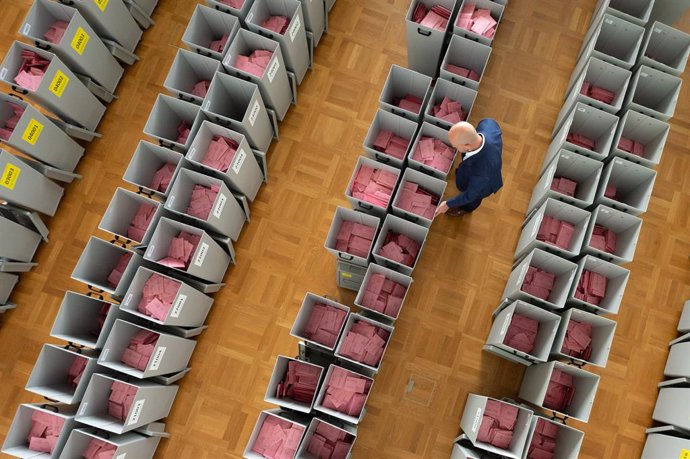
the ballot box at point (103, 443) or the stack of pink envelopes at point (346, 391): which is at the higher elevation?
the stack of pink envelopes at point (346, 391)

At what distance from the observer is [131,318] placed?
4.07 metres

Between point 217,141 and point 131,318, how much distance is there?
160cm

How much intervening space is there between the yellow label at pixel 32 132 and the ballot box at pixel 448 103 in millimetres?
3294

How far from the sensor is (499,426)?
3.93m

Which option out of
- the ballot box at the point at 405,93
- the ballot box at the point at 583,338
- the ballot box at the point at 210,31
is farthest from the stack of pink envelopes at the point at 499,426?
the ballot box at the point at 210,31

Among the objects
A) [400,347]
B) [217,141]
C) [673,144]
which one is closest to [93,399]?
[217,141]

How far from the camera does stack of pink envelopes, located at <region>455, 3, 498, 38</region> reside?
175 inches

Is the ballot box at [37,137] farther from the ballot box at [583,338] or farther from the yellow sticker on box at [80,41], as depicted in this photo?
the ballot box at [583,338]

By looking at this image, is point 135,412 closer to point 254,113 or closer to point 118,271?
point 118,271

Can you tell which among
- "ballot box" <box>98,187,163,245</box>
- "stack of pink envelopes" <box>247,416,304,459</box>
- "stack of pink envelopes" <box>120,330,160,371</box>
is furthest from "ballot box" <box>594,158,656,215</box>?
"stack of pink envelopes" <box>120,330,160,371</box>

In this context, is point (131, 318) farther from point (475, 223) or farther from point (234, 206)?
point (475, 223)

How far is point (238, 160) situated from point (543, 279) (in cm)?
272

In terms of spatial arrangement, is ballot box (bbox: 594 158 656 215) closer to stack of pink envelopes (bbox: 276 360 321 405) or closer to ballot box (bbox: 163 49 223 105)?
stack of pink envelopes (bbox: 276 360 321 405)

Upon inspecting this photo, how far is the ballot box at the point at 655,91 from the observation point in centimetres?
434
